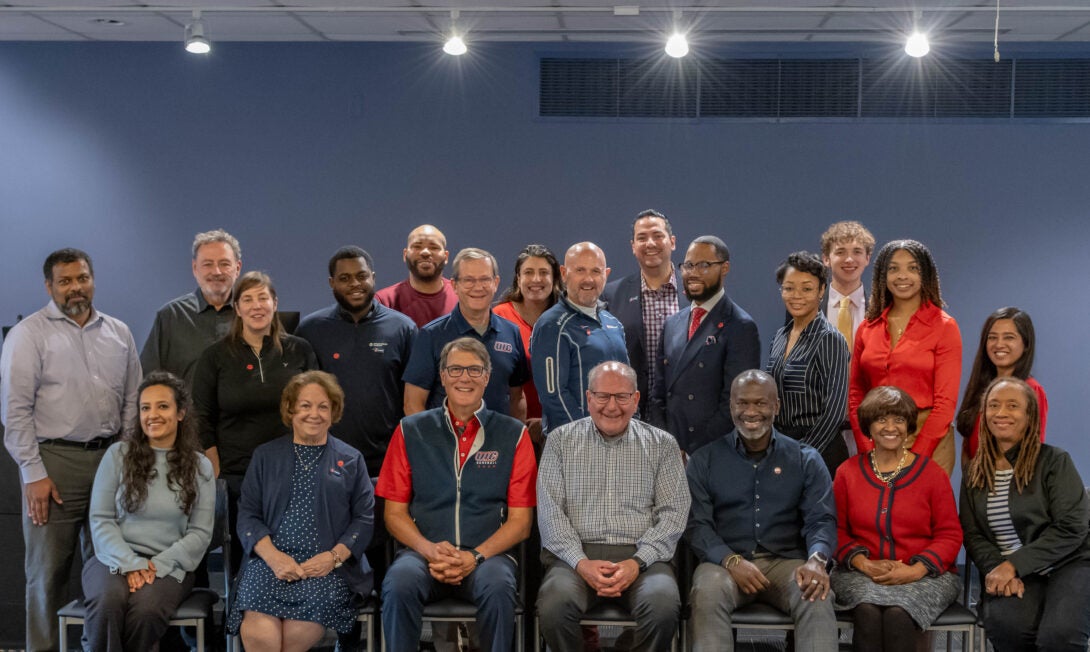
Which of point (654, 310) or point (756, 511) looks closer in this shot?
point (756, 511)

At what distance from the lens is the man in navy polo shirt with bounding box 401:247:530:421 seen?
3.73 metres

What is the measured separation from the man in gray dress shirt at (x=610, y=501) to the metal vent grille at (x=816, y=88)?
8.89ft

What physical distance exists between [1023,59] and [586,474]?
3.92 m

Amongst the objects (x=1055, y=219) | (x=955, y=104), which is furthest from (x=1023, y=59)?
(x=1055, y=219)

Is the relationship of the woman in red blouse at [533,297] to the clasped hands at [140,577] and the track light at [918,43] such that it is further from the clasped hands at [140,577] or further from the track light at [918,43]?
the track light at [918,43]

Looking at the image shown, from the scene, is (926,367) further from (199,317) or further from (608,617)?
(199,317)

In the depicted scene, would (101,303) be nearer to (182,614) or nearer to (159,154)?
(159,154)

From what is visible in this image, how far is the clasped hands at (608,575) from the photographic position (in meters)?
3.27

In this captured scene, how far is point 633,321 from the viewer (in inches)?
164

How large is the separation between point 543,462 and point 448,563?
486 millimetres

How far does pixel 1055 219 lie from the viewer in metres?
5.60

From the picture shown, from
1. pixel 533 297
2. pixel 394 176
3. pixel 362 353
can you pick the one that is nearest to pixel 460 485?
pixel 362 353

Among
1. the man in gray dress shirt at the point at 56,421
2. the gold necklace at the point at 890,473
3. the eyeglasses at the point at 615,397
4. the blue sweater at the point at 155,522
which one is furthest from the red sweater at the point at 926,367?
the man in gray dress shirt at the point at 56,421

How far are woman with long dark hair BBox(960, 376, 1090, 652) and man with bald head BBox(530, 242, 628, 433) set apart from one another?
4.62 ft
